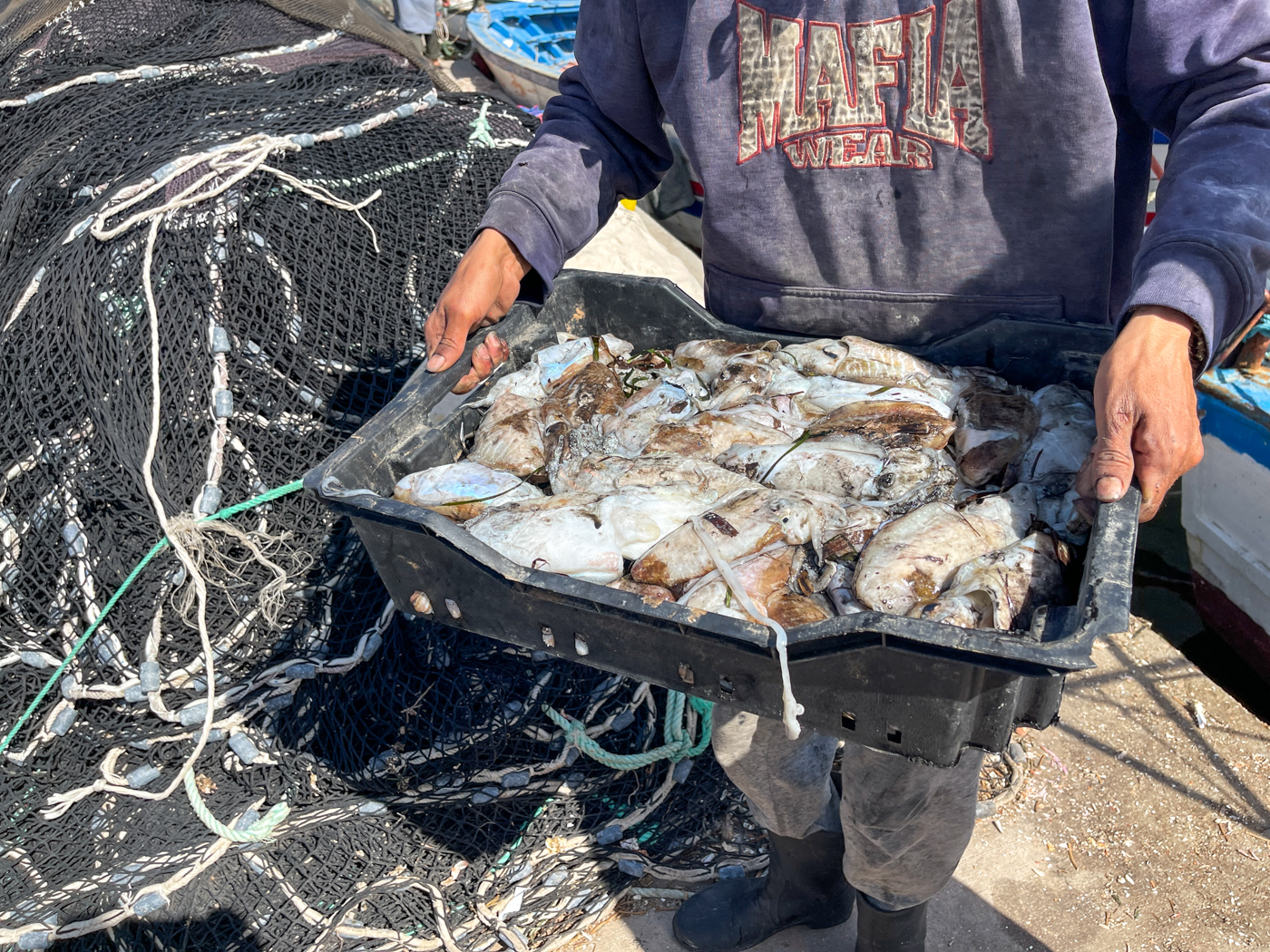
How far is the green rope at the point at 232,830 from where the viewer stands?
98.0 inches

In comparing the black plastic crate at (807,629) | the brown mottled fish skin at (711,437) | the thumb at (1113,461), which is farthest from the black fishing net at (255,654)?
the thumb at (1113,461)

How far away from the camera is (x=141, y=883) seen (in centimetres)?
245

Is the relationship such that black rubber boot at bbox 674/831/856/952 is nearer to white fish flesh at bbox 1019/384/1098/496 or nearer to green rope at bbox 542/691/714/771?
green rope at bbox 542/691/714/771

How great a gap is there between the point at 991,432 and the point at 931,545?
0.39 metres

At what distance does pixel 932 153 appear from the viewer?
1.83m

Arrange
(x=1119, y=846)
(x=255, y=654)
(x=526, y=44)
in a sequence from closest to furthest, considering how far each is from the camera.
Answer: (x=1119, y=846) → (x=255, y=654) → (x=526, y=44)

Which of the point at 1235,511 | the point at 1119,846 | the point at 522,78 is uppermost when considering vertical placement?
the point at 522,78

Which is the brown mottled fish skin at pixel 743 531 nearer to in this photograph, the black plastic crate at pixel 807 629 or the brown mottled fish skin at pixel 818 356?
the black plastic crate at pixel 807 629

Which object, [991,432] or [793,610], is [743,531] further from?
[991,432]

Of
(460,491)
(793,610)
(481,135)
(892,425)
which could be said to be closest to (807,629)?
(793,610)

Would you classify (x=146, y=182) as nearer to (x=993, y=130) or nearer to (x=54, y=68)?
(x=54, y=68)

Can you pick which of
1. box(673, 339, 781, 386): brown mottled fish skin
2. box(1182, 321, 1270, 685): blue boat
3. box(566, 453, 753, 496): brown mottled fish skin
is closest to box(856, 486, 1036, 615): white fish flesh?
box(566, 453, 753, 496): brown mottled fish skin

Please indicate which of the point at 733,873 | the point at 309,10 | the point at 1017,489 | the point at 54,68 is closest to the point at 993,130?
the point at 1017,489

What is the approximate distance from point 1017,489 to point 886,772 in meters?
0.63
